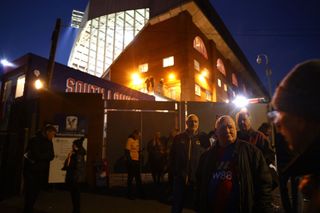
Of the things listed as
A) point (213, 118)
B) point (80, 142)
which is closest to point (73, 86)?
point (213, 118)

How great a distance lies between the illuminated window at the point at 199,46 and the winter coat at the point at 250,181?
26039 millimetres

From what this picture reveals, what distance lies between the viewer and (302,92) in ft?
3.58

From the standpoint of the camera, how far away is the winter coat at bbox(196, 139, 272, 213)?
2.72m

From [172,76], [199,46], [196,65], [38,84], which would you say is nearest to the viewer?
[38,84]

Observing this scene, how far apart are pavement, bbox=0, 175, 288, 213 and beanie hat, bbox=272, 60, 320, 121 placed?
226 inches

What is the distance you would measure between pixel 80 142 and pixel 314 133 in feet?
18.2

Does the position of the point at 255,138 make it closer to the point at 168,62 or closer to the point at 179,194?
the point at 179,194

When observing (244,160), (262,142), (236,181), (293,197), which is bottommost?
(293,197)

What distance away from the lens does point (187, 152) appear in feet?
16.4

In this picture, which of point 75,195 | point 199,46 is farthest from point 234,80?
point 75,195

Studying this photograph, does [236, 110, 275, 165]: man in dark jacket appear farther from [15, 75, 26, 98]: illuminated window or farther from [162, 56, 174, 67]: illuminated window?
[162, 56, 174, 67]: illuminated window

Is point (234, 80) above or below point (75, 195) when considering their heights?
above

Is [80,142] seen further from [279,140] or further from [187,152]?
[279,140]

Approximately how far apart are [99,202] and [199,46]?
24934mm
